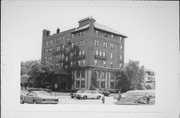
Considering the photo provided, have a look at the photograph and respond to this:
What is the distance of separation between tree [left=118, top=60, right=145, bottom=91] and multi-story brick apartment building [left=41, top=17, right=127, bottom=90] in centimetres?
13

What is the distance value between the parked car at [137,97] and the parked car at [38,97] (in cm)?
121

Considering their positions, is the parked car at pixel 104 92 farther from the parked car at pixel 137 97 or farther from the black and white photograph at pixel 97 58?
the parked car at pixel 137 97

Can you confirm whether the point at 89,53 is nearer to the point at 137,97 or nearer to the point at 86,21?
the point at 86,21

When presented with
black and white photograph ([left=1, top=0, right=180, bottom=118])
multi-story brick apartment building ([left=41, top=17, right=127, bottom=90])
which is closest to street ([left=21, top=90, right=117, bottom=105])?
black and white photograph ([left=1, top=0, right=180, bottom=118])

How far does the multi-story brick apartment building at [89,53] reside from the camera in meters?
4.56

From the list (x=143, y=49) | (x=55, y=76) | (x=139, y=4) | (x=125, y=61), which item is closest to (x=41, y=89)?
(x=55, y=76)

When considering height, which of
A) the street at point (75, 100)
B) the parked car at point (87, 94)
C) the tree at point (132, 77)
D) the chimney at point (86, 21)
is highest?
the chimney at point (86, 21)

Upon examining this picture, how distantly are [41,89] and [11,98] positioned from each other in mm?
543

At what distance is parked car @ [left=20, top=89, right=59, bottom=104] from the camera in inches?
176

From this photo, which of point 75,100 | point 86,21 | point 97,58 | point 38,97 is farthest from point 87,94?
point 86,21

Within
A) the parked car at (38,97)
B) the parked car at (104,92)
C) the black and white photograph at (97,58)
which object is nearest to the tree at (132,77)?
the black and white photograph at (97,58)

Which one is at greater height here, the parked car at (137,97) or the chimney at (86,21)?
the chimney at (86,21)

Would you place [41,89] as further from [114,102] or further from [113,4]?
[113,4]

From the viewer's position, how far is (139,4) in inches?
179
